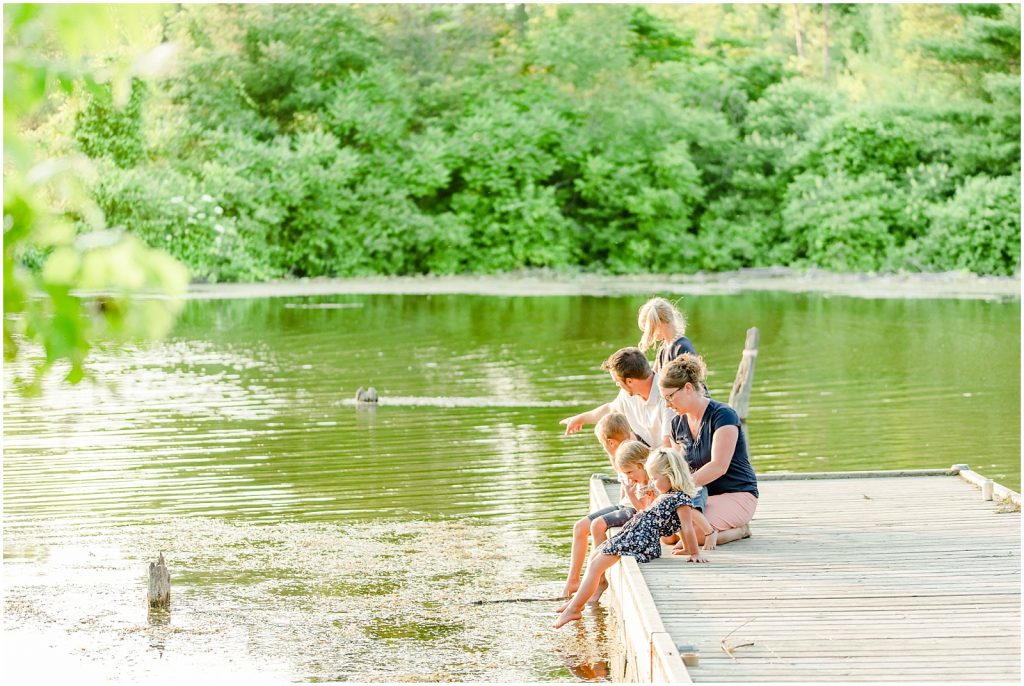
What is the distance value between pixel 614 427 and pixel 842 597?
150cm

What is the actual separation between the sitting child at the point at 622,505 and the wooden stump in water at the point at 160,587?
2.03 meters

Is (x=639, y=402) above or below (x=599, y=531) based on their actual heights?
above

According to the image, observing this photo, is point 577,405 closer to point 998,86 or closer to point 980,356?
point 980,356

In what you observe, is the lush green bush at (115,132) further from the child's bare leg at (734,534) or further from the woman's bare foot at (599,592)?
the child's bare leg at (734,534)

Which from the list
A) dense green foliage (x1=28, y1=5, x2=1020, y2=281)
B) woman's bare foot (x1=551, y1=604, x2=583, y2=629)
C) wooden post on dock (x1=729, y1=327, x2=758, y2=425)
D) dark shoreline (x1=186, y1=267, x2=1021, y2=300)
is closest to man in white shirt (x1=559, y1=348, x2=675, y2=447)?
woman's bare foot (x1=551, y1=604, x2=583, y2=629)

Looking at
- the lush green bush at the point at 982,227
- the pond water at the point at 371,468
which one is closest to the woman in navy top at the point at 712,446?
the pond water at the point at 371,468

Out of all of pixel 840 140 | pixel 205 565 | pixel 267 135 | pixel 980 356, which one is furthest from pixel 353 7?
pixel 205 565

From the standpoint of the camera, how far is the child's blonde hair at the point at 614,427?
23.1ft

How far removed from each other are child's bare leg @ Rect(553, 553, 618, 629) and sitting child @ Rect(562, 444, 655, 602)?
8.6 inches

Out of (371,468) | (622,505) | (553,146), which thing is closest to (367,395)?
(371,468)

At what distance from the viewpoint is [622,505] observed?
23.3ft

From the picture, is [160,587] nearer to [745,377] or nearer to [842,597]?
[842,597]

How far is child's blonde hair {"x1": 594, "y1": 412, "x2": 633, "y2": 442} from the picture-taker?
705 centimetres

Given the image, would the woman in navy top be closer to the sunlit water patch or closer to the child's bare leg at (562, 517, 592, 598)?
the child's bare leg at (562, 517, 592, 598)
